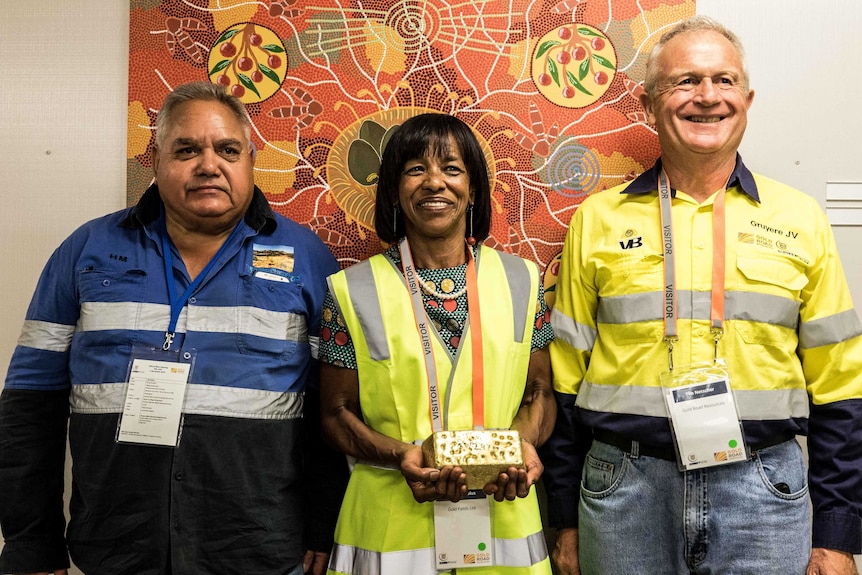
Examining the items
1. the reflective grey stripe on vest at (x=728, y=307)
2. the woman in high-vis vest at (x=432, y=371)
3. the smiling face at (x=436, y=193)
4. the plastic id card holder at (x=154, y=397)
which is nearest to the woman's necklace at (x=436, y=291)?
the woman in high-vis vest at (x=432, y=371)

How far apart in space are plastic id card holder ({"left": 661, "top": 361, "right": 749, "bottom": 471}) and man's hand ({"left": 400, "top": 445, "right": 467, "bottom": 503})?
2.08ft

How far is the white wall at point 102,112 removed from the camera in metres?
2.54

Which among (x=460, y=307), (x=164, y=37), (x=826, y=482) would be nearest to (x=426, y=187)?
(x=460, y=307)

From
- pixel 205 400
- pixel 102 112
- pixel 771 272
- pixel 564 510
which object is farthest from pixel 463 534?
pixel 102 112

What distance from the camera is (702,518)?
1.90m

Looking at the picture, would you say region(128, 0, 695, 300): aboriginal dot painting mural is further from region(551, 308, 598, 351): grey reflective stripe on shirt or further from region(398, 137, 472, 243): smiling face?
region(398, 137, 472, 243): smiling face

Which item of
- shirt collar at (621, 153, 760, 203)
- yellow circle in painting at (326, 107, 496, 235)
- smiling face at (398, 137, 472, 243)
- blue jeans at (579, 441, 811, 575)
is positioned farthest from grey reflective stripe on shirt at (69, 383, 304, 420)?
shirt collar at (621, 153, 760, 203)

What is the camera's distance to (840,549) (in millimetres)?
1948

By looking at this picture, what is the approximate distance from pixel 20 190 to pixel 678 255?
7.53ft

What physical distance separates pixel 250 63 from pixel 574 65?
3.84ft

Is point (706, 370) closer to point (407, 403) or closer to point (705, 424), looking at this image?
point (705, 424)

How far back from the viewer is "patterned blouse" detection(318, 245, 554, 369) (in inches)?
78.5

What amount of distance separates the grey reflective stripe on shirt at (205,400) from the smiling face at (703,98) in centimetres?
143

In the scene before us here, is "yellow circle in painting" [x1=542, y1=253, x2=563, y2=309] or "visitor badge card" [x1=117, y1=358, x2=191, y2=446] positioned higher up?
"yellow circle in painting" [x1=542, y1=253, x2=563, y2=309]
